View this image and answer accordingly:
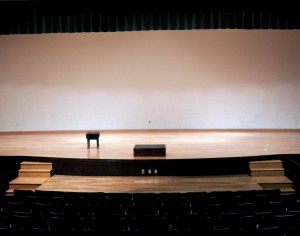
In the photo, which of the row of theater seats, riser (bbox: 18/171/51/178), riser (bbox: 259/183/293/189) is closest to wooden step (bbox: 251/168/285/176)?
riser (bbox: 259/183/293/189)

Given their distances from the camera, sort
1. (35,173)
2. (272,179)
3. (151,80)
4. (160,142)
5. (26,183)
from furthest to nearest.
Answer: (151,80) < (160,142) < (35,173) < (26,183) < (272,179)

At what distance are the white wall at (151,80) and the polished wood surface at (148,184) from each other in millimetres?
3973

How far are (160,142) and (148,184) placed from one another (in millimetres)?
2541

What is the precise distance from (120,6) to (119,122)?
3.37 m

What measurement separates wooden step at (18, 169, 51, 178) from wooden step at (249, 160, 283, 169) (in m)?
3.37

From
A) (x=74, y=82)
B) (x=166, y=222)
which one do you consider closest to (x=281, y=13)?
(x=74, y=82)

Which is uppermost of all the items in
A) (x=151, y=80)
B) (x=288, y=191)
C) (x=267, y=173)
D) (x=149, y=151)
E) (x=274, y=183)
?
(x=151, y=80)

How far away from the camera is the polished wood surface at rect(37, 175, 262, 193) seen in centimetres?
627

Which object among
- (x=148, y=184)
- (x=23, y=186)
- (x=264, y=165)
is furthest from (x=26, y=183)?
(x=264, y=165)

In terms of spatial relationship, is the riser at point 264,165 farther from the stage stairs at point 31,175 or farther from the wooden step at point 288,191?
the stage stairs at point 31,175

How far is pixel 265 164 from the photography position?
7.13 m

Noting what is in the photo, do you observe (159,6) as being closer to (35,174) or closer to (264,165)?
(264,165)

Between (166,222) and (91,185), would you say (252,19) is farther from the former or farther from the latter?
(166,222)

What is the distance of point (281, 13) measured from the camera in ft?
30.1
